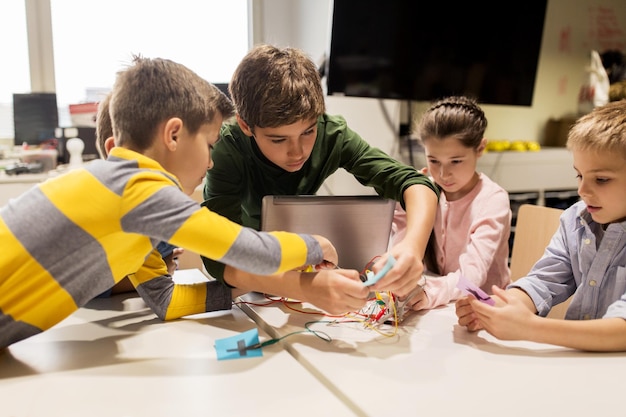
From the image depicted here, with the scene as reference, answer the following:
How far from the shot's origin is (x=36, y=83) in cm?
279

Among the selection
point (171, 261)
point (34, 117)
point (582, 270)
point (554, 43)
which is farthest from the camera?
point (554, 43)

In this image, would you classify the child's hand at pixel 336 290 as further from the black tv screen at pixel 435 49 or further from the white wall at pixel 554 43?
the white wall at pixel 554 43

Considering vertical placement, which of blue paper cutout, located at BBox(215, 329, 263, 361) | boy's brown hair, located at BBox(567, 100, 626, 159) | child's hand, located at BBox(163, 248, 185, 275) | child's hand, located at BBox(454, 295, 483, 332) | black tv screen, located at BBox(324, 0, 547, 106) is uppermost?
black tv screen, located at BBox(324, 0, 547, 106)

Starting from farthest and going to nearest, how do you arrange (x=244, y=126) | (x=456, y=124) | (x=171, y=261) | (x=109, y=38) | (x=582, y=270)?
(x=109, y=38), (x=456, y=124), (x=171, y=261), (x=244, y=126), (x=582, y=270)

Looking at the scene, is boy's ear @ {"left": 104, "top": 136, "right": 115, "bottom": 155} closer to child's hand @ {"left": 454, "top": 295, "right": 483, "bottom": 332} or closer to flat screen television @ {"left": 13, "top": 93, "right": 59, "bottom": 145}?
child's hand @ {"left": 454, "top": 295, "right": 483, "bottom": 332}

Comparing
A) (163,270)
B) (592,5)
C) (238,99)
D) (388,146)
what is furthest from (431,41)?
(163,270)

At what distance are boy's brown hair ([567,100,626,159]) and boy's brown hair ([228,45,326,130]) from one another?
0.52 m

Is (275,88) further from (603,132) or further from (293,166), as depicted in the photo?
(603,132)

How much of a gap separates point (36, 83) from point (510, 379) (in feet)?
9.60

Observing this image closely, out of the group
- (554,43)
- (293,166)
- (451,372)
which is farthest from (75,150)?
(554,43)

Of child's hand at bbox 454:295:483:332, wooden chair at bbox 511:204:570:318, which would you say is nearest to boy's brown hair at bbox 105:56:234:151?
child's hand at bbox 454:295:483:332

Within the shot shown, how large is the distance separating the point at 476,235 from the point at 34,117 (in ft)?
8.04

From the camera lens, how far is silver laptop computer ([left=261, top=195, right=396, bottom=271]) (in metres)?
0.98

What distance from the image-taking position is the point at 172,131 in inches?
34.7
